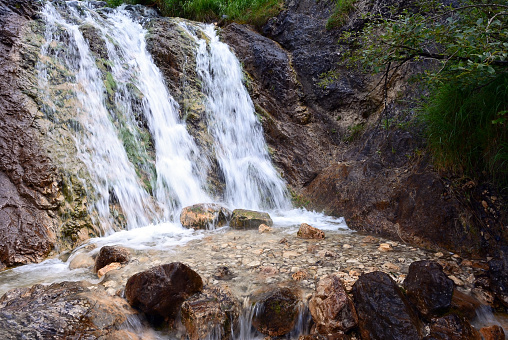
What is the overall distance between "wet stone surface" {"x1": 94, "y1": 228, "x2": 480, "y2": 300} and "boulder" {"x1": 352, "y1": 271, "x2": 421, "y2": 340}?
23cm

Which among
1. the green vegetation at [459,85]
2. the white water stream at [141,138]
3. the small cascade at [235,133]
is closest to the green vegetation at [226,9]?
the small cascade at [235,133]

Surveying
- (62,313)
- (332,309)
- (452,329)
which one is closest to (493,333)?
(452,329)

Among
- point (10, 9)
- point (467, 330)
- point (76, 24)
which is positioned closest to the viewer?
point (467, 330)

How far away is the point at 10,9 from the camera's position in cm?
594

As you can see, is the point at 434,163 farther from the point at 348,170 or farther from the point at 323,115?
the point at 323,115

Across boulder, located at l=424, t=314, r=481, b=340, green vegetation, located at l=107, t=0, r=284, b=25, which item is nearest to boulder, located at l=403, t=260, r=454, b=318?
boulder, located at l=424, t=314, r=481, b=340

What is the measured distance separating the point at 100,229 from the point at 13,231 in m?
0.96

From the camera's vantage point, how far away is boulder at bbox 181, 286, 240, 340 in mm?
2254

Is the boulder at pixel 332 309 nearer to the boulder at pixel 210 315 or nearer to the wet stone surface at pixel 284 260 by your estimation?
the wet stone surface at pixel 284 260

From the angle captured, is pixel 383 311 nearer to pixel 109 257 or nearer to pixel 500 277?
pixel 500 277

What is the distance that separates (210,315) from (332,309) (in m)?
0.92

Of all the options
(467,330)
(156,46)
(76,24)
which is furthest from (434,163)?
(76,24)

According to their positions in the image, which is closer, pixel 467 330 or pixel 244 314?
pixel 467 330

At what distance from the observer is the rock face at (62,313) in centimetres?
188
